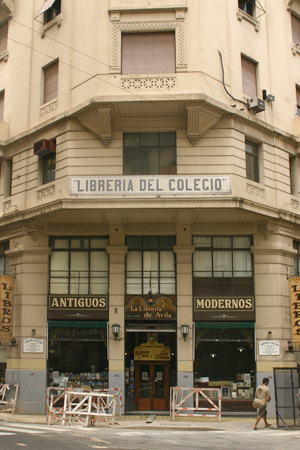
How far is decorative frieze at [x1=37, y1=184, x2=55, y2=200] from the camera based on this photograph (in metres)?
21.9

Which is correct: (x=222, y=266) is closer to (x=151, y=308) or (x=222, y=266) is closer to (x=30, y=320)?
(x=151, y=308)

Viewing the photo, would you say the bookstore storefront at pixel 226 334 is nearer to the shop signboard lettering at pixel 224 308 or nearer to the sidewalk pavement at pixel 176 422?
the shop signboard lettering at pixel 224 308

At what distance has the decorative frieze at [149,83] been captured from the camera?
67.9 ft

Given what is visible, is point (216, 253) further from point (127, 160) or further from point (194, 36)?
point (194, 36)

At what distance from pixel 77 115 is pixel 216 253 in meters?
8.08

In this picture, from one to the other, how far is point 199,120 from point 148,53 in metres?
3.51

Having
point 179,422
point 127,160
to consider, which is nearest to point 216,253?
point 127,160

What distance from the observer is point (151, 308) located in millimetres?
21891

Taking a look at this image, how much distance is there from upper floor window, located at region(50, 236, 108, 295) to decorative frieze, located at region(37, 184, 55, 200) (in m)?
1.93

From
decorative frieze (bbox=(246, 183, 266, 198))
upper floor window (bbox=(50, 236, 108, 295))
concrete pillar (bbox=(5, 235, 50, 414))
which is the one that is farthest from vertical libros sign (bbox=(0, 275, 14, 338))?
decorative frieze (bbox=(246, 183, 266, 198))

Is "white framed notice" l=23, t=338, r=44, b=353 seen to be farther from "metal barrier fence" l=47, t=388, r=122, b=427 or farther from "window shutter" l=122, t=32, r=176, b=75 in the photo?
"window shutter" l=122, t=32, r=176, b=75

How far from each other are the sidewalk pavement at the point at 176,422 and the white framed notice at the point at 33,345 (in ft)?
8.41

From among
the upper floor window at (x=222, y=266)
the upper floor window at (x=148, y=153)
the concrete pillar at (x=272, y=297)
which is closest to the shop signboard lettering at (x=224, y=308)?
the upper floor window at (x=222, y=266)

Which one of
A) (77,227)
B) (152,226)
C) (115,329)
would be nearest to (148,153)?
(152,226)
